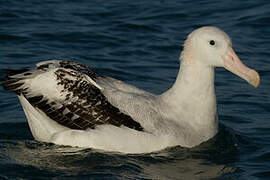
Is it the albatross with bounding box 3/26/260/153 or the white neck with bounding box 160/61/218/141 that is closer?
the albatross with bounding box 3/26/260/153


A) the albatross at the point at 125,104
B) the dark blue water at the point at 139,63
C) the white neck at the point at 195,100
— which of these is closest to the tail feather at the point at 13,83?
the albatross at the point at 125,104

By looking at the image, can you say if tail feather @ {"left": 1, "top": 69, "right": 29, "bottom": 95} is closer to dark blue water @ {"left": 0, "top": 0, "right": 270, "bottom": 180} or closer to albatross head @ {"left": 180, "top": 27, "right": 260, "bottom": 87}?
dark blue water @ {"left": 0, "top": 0, "right": 270, "bottom": 180}

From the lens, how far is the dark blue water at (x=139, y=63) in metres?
9.26

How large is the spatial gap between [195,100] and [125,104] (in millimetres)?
1057

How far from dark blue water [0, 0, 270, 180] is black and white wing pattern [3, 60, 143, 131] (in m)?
0.44

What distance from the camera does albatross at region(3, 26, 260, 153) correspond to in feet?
31.2

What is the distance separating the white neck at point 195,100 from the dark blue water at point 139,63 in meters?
0.36

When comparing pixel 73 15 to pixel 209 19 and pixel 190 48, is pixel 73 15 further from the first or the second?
pixel 190 48

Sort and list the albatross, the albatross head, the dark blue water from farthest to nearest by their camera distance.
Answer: the albatross head
the albatross
the dark blue water

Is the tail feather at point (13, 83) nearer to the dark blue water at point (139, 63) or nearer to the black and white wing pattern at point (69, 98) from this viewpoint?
the black and white wing pattern at point (69, 98)

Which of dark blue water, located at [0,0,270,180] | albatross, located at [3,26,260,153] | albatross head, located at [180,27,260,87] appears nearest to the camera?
dark blue water, located at [0,0,270,180]

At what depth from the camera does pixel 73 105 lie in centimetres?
968

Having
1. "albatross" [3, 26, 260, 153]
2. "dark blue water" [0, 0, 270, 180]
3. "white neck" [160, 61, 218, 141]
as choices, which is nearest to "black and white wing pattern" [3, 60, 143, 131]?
"albatross" [3, 26, 260, 153]

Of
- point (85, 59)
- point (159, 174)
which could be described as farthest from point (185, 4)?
point (159, 174)
